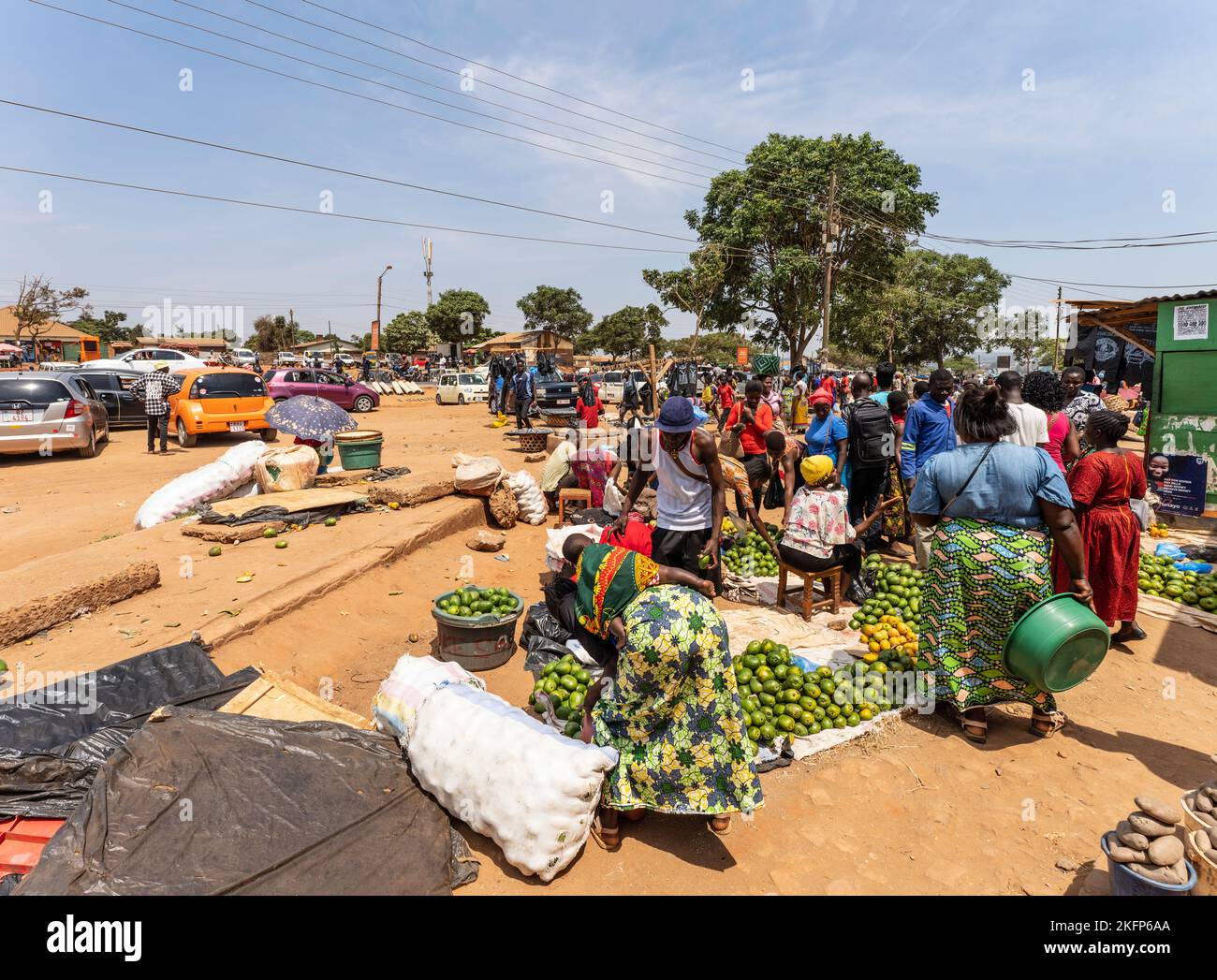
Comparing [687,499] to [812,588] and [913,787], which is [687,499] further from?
[913,787]

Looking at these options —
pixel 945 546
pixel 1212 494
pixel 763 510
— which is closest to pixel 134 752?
pixel 945 546

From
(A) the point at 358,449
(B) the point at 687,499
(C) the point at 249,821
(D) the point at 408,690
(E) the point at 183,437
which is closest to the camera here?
(C) the point at 249,821

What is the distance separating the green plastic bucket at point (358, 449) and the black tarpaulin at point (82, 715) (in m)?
5.92

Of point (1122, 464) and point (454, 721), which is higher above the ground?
point (1122, 464)

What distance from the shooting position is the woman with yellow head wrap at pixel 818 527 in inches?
233

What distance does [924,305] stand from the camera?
41531mm

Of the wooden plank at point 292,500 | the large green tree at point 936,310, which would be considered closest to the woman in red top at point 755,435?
the wooden plank at point 292,500

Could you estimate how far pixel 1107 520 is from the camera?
519 centimetres

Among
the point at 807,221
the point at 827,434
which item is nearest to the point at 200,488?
the point at 827,434

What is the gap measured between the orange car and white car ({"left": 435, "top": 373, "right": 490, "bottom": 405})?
14734 millimetres

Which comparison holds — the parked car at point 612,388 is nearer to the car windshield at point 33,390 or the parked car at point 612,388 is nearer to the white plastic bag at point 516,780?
the car windshield at point 33,390

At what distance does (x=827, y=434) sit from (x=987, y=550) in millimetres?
3344

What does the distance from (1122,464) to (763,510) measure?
17.5 feet
